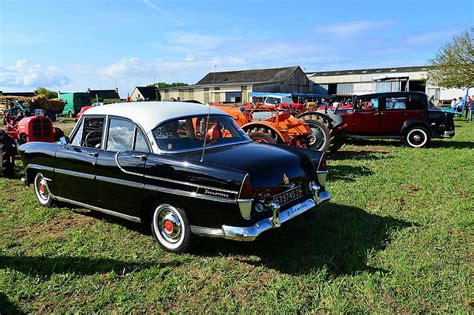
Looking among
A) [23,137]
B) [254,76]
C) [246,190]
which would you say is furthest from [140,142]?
[254,76]

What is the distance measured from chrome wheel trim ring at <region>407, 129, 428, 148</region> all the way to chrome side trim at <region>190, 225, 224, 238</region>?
10111 mm

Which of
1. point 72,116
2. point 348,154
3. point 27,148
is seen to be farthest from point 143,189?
point 72,116

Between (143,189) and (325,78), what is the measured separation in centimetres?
5677

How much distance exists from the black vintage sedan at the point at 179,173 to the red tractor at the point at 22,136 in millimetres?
3213

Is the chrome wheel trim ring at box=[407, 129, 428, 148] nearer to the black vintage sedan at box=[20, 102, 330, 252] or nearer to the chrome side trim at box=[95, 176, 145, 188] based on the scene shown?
the black vintage sedan at box=[20, 102, 330, 252]

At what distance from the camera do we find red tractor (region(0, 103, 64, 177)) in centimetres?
799

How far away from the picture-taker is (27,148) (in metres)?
5.74

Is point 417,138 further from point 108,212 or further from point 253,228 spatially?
point 108,212

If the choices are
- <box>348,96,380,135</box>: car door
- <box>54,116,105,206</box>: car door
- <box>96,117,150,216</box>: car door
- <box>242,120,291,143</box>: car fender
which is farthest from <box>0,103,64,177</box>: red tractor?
<box>348,96,380,135</box>: car door

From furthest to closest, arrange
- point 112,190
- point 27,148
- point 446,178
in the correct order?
1. point 446,178
2. point 27,148
3. point 112,190

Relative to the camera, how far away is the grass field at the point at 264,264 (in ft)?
10.6

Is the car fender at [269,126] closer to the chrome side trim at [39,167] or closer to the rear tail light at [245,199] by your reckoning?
the chrome side trim at [39,167]

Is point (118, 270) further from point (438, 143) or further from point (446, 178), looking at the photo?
point (438, 143)

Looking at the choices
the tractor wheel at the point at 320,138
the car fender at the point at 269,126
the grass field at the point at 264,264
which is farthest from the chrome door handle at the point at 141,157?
the tractor wheel at the point at 320,138
